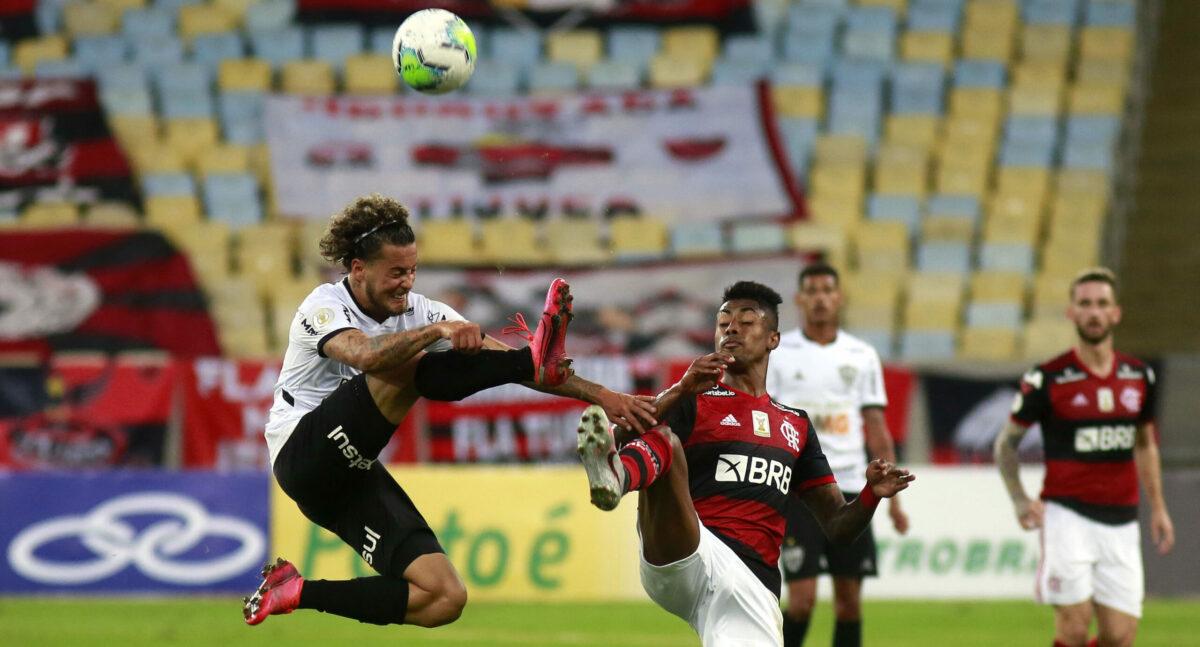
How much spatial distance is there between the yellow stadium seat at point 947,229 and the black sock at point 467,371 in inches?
520

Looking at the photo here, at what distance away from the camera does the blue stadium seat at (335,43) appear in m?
19.7

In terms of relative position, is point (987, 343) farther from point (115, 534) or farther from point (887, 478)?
point (887, 478)

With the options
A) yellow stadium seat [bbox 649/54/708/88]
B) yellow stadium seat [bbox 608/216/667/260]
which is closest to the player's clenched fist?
yellow stadium seat [bbox 608/216/667/260]

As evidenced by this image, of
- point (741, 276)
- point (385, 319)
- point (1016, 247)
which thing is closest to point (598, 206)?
point (741, 276)

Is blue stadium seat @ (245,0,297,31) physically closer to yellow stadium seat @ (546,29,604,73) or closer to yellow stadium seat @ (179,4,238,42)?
yellow stadium seat @ (179,4,238,42)

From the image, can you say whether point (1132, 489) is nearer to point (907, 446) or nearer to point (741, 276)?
point (907, 446)

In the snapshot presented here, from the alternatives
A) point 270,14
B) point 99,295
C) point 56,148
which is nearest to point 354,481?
point 99,295

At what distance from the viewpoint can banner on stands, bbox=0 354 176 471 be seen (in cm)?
1393

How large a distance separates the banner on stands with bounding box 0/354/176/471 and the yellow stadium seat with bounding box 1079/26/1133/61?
1195cm

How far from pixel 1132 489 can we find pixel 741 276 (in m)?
9.38

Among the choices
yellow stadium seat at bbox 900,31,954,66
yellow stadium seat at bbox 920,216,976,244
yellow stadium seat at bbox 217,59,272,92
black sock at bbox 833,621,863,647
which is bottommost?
black sock at bbox 833,621,863,647

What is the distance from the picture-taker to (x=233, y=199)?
18469mm

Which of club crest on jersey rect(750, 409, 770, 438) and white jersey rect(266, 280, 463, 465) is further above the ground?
white jersey rect(266, 280, 463, 465)

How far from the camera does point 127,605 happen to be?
42.8 feet
